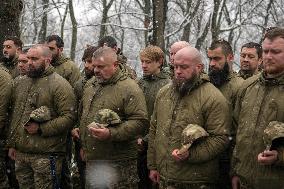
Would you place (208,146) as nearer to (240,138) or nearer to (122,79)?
(240,138)

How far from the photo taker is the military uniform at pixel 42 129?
6.14m

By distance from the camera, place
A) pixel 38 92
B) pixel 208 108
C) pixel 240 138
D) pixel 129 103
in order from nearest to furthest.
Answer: pixel 240 138 < pixel 208 108 < pixel 129 103 < pixel 38 92

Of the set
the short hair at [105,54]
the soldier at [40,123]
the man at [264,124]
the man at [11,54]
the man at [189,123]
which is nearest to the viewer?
the man at [264,124]

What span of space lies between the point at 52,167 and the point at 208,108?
2448 mm

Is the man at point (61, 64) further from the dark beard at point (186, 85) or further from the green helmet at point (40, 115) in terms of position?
the dark beard at point (186, 85)

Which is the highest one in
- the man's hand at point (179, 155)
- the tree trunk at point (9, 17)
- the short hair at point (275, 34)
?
the tree trunk at point (9, 17)

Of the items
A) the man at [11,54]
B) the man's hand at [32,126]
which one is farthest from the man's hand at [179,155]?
the man at [11,54]

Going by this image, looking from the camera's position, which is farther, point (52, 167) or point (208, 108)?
point (52, 167)

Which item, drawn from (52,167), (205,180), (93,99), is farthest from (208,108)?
(52,167)

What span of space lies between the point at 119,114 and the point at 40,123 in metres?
1.07

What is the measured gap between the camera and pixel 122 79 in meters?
5.93

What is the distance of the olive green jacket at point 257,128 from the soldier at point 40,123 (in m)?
2.53

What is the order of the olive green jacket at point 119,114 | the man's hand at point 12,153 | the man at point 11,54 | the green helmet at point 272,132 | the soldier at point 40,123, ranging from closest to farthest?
the green helmet at point 272,132, the olive green jacket at point 119,114, the soldier at point 40,123, the man's hand at point 12,153, the man at point 11,54

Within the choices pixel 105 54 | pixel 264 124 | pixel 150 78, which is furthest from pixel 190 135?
pixel 150 78
